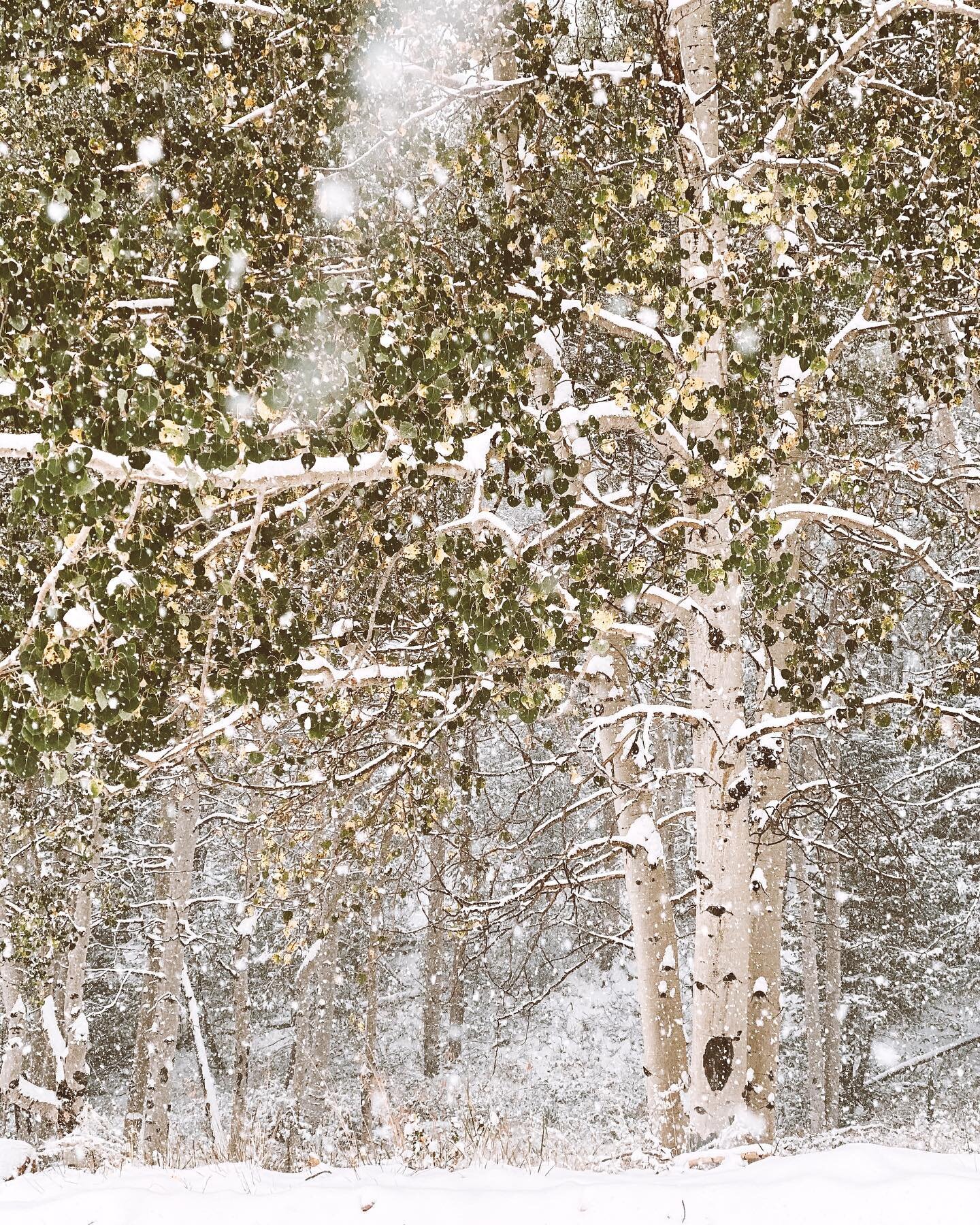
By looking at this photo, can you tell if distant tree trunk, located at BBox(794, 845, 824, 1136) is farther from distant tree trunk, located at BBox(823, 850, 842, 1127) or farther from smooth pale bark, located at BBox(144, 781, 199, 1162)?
smooth pale bark, located at BBox(144, 781, 199, 1162)

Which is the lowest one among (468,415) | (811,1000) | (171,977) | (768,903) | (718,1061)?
(811,1000)

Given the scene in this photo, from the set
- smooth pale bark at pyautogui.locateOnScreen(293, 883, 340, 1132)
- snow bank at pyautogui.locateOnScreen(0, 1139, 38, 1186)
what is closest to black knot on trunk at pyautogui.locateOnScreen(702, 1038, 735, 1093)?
snow bank at pyautogui.locateOnScreen(0, 1139, 38, 1186)

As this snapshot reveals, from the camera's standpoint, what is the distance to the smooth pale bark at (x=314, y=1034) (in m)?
12.0

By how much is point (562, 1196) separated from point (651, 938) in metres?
2.25

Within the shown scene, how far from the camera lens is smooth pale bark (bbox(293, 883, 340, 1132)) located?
39.2 ft

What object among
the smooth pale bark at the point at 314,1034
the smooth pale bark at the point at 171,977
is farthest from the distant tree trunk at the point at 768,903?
the smooth pale bark at the point at 171,977

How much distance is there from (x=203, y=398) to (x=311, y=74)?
1.94 metres

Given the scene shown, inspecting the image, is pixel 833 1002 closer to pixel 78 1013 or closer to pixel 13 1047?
pixel 78 1013

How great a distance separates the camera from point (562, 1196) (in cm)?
366

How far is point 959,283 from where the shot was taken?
5172mm

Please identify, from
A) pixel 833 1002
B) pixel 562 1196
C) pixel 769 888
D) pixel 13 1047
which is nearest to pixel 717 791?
pixel 769 888

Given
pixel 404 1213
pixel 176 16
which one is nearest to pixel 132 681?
pixel 404 1213

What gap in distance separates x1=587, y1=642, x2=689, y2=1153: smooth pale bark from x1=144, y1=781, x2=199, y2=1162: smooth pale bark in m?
5.55

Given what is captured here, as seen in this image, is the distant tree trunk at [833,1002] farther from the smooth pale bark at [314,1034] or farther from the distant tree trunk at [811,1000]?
the smooth pale bark at [314,1034]
